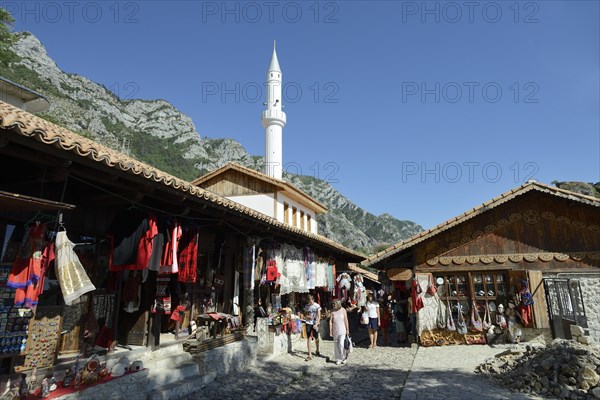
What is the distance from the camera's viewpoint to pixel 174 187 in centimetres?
595

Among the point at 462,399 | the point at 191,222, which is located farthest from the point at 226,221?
the point at 462,399

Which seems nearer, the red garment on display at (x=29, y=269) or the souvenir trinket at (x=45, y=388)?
the red garment on display at (x=29, y=269)

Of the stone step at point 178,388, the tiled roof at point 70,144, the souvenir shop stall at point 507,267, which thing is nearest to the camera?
the tiled roof at point 70,144

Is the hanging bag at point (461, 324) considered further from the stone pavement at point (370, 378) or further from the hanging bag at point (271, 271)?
the hanging bag at point (271, 271)

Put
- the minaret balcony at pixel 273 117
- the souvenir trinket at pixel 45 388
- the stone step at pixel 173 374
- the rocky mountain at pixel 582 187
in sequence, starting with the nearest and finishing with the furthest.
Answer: the souvenir trinket at pixel 45 388 < the stone step at pixel 173 374 < the minaret balcony at pixel 273 117 < the rocky mountain at pixel 582 187

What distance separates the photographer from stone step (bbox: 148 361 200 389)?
20.3ft

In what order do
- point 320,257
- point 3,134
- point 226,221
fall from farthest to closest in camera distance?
point 320,257, point 226,221, point 3,134

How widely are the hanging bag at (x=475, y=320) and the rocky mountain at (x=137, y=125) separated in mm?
52356

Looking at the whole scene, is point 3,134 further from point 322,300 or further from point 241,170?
point 241,170

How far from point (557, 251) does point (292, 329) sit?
8753 millimetres

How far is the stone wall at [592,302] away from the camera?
10.2 metres

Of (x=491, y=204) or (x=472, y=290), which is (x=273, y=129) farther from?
(x=472, y=290)

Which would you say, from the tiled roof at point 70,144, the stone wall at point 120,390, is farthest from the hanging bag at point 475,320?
the stone wall at point 120,390

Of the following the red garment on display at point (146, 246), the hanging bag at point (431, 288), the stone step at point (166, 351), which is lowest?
the stone step at point (166, 351)
